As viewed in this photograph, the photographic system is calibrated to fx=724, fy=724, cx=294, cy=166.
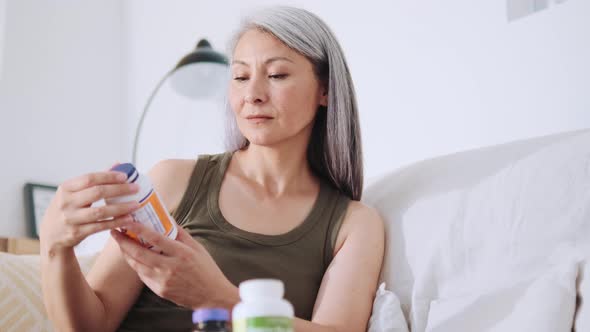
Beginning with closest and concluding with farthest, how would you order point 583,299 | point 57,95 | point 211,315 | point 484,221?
point 211,315, point 583,299, point 484,221, point 57,95

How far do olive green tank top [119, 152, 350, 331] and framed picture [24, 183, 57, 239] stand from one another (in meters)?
1.78

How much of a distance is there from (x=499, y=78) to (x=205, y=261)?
2.95 feet

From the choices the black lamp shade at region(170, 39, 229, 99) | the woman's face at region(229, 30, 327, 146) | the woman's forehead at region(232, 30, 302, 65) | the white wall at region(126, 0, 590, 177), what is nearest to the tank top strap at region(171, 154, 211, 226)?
the woman's face at region(229, 30, 327, 146)

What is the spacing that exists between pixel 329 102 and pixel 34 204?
1881 millimetres

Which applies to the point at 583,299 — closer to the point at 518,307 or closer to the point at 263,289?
the point at 518,307

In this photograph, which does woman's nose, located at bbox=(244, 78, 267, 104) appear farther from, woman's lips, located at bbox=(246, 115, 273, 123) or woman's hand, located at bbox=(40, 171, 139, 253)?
woman's hand, located at bbox=(40, 171, 139, 253)

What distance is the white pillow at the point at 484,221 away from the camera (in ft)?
3.44

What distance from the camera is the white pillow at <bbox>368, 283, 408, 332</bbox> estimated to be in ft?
3.80

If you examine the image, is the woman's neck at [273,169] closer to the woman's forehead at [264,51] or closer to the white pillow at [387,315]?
the woman's forehead at [264,51]

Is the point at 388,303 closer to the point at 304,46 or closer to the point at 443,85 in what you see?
the point at 304,46

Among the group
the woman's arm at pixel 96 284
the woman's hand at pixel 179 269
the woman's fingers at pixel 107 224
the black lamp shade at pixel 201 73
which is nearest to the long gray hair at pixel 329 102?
the woman's arm at pixel 96 284

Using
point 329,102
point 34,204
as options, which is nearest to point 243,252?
point 329,102

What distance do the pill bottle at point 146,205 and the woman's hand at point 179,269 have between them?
0.01 meters

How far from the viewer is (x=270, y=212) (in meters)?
1.38
